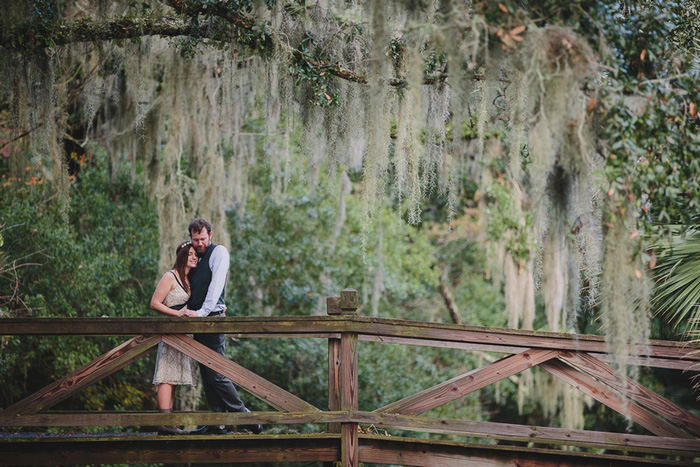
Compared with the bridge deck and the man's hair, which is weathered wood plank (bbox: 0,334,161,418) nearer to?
the bridge deck

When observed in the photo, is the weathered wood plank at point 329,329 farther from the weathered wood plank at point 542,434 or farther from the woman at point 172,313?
the weathered wood plank at point 542,434

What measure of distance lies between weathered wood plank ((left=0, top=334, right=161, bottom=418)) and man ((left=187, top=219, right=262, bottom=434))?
40 cm

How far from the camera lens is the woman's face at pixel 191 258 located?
6.00 meters

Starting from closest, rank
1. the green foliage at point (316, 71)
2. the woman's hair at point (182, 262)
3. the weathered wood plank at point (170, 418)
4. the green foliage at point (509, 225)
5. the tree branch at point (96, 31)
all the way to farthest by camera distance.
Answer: the weathered wood plank at point (170, 418), the woman's hair at point (182, 262), the green foliage at point (316, 71), the tree branch at point (96, 31), the green foliage at point (509, 225)

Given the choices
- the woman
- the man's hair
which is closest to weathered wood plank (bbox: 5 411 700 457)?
the woman

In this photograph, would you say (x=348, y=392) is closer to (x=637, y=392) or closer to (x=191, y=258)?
(x=191, y=258)

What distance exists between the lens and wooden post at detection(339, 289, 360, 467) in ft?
19.0

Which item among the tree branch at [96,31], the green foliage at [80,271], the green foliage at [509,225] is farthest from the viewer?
the green foliage at [509,225]

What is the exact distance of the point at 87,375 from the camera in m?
5.79

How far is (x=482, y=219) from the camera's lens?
1546 centimetres

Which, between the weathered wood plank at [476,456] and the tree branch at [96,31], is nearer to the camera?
the weathered wood plank at [476,456]

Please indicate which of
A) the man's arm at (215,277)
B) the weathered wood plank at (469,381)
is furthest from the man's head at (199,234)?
the weathered wood plank at (469,381)

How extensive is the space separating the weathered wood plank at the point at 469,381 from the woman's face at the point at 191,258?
1750 millimetres

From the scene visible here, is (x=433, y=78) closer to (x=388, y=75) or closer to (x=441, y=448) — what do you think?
(x=388, y=75)
